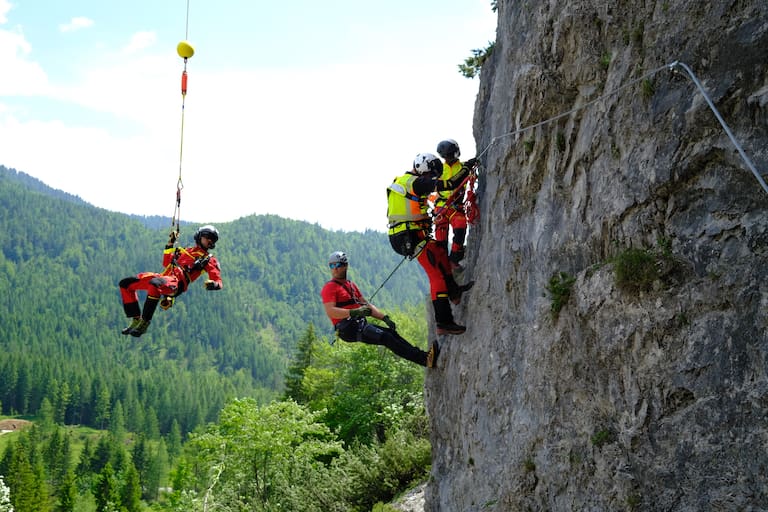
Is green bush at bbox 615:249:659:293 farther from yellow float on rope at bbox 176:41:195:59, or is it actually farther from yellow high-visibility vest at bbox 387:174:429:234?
yellow float on rope at bbox 176:41:195:59

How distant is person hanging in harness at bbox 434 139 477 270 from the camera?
10023 mm

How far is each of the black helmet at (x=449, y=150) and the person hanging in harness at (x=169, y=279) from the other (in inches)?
181

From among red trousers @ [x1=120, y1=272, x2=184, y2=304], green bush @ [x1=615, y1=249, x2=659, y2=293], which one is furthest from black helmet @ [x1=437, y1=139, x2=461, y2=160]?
red trousers @ [x1=120, y1=272, x2=184, y2=304]

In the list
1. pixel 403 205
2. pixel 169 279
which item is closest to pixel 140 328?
pixel 169 279

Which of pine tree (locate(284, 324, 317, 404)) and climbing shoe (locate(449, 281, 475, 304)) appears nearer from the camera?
climbing shoe (locate(449, 281, 475, 304))

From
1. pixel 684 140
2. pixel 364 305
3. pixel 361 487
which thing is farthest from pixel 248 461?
pixel 684 140

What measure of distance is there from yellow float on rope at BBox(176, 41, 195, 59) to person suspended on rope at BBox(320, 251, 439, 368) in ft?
14.8

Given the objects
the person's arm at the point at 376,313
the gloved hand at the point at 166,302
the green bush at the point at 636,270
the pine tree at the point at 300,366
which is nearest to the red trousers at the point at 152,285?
the gloved hand at the point at 166,302

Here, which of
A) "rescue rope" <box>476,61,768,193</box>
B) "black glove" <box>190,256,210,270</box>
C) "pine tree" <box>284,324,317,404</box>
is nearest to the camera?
"rescue rope" <box>476,61,768,193</box>

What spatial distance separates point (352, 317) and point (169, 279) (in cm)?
373

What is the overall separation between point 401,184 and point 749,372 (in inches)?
233

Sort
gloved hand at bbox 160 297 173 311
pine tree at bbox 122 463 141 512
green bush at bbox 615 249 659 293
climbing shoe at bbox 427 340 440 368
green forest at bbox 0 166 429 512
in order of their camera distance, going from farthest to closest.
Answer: pine tree at bbox 122 463 141 512
green forest at bbox 0 166 429 512
gloved hand at bbox 160 297 173 311
climbing shoe at bbox 427 340 440 368
green bush at bbox 615 249 659 293

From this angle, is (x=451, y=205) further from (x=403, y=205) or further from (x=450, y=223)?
(x=403, y=205)

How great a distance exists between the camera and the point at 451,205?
1023 cm
